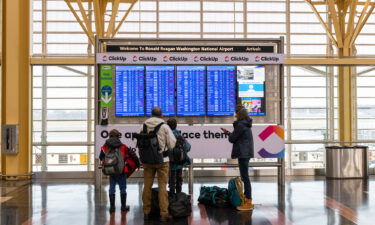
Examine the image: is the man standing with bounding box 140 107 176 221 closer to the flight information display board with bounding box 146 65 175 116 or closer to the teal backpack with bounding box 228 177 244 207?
the teal backpack with bounding box 228 177 244 207

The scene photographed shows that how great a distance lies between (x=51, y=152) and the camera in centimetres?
1683

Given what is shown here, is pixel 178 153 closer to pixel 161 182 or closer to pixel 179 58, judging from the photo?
pixel 161 182

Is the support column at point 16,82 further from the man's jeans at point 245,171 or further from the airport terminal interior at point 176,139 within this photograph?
the man's jeans at point 245,171

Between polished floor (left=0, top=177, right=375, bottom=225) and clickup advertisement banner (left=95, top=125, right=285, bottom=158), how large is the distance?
0.83m

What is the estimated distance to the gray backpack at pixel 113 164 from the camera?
8.30 m

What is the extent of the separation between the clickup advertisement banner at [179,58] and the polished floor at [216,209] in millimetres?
2786

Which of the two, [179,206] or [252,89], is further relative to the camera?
[252,89]

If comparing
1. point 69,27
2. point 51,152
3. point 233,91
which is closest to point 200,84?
point 233,91

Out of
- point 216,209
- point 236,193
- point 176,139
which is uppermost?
point 176,139

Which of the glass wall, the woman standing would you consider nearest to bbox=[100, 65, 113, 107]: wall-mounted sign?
the woman standing

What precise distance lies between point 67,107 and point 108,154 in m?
11.9

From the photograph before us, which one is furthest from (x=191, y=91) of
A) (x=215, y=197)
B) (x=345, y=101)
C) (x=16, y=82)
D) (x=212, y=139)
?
(x=345, y=101)

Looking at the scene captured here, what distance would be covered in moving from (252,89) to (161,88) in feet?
6.54

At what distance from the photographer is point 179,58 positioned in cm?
1147
